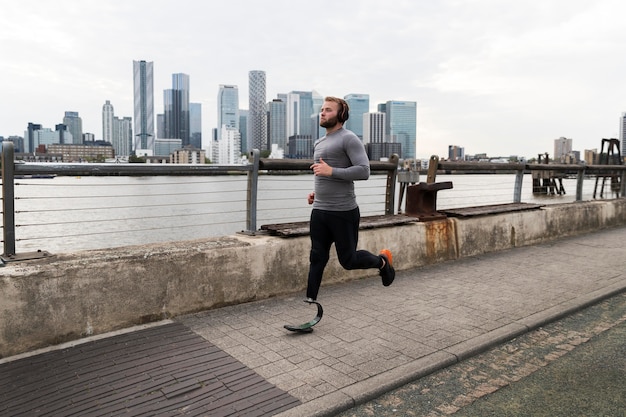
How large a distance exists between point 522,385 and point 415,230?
362 cm

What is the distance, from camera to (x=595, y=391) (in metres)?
3.27

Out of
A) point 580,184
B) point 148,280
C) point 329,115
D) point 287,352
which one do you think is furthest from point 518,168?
point 148,280

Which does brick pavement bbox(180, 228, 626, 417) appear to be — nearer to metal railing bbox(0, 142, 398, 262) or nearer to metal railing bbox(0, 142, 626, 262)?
metal railing bbox(0, 142, 626, 262)

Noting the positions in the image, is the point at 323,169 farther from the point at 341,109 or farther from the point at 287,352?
the point at 287,352

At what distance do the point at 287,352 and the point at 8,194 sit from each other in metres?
2.51

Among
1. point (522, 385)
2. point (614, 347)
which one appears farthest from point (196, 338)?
point (614, 347)

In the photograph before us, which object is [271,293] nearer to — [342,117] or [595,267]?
[342,117]

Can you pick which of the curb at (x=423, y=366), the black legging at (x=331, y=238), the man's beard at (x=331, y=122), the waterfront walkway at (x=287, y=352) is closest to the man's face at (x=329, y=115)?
the man's beard at (x=331, y=122)

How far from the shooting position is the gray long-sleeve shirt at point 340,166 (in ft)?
13.5

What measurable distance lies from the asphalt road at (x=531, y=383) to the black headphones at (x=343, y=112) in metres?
2.12

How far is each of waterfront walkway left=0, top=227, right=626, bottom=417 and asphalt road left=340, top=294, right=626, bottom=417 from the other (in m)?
0.13

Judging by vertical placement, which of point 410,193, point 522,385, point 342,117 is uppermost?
point 342,117

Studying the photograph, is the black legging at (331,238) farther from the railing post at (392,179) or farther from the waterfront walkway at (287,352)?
the railing post at (392,179)

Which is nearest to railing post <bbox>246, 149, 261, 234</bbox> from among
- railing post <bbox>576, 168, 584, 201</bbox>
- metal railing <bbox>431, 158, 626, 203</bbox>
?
metal railing <bbox>431, 158, 626, 203</bbox>
